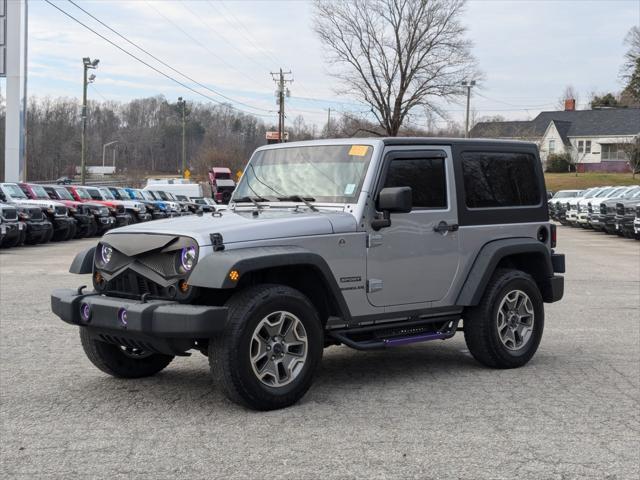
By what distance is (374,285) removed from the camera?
656 centimetres

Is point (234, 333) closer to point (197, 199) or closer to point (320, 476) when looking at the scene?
point (320, 476)

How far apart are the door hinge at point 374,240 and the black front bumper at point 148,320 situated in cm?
146

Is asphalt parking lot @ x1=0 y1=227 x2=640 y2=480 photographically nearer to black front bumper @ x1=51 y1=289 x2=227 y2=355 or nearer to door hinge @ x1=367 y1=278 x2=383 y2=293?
black front bumper @ x1=51 y1=289 x2=227 y2=355

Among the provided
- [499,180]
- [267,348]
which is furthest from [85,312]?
[499,180]

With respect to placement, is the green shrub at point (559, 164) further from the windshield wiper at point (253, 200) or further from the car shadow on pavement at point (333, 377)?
the windshield wiper at point (253, 200)

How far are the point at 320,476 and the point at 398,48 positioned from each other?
5404cm

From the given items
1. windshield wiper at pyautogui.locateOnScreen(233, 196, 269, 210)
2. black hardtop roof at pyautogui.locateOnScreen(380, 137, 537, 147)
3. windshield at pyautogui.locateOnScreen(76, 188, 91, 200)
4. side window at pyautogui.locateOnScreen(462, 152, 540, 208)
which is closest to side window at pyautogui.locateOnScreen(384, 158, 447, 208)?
black hardtop roof at pyautogui.locateOnScreen(380, 137, 537, 147)

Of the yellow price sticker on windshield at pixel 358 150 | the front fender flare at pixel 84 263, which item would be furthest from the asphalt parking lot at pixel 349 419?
the yellow price sticker on windshield at pixel 358 150

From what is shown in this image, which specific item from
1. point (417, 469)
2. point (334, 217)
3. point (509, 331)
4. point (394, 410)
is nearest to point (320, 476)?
point (417, 469)

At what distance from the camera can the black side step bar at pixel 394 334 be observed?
253 inches

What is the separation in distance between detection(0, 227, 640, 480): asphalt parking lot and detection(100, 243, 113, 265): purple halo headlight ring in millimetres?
982

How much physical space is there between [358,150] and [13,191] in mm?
21294

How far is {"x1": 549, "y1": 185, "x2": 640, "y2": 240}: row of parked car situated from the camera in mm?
28469

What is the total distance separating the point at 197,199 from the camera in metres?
48.3
